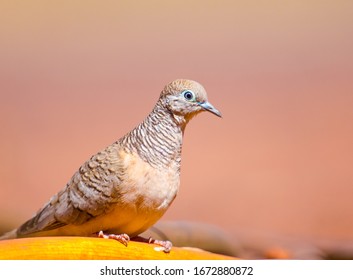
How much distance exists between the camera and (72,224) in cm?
189

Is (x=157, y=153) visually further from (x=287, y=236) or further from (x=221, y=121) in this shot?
(x=287, y=236)

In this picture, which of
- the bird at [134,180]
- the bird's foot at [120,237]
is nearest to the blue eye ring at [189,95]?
the bird at [134,180]

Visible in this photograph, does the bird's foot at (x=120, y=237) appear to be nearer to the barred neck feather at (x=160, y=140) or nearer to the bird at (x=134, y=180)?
the bird at (x=134, y=180)

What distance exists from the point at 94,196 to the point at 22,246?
0.89ft

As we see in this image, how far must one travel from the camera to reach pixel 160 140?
1857 mm

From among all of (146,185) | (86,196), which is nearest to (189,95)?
(146,185)

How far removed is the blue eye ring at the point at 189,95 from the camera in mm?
1826

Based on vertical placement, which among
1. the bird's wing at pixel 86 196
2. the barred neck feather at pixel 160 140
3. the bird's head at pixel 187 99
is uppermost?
the bird's head at pixel 187 99

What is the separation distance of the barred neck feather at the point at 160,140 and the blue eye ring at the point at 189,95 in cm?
8

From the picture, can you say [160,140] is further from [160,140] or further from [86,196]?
[86,196]

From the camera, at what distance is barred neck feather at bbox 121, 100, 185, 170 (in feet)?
6.06

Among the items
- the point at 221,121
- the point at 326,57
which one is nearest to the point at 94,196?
the point at 221,121

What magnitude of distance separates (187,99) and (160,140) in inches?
A: 6.2
